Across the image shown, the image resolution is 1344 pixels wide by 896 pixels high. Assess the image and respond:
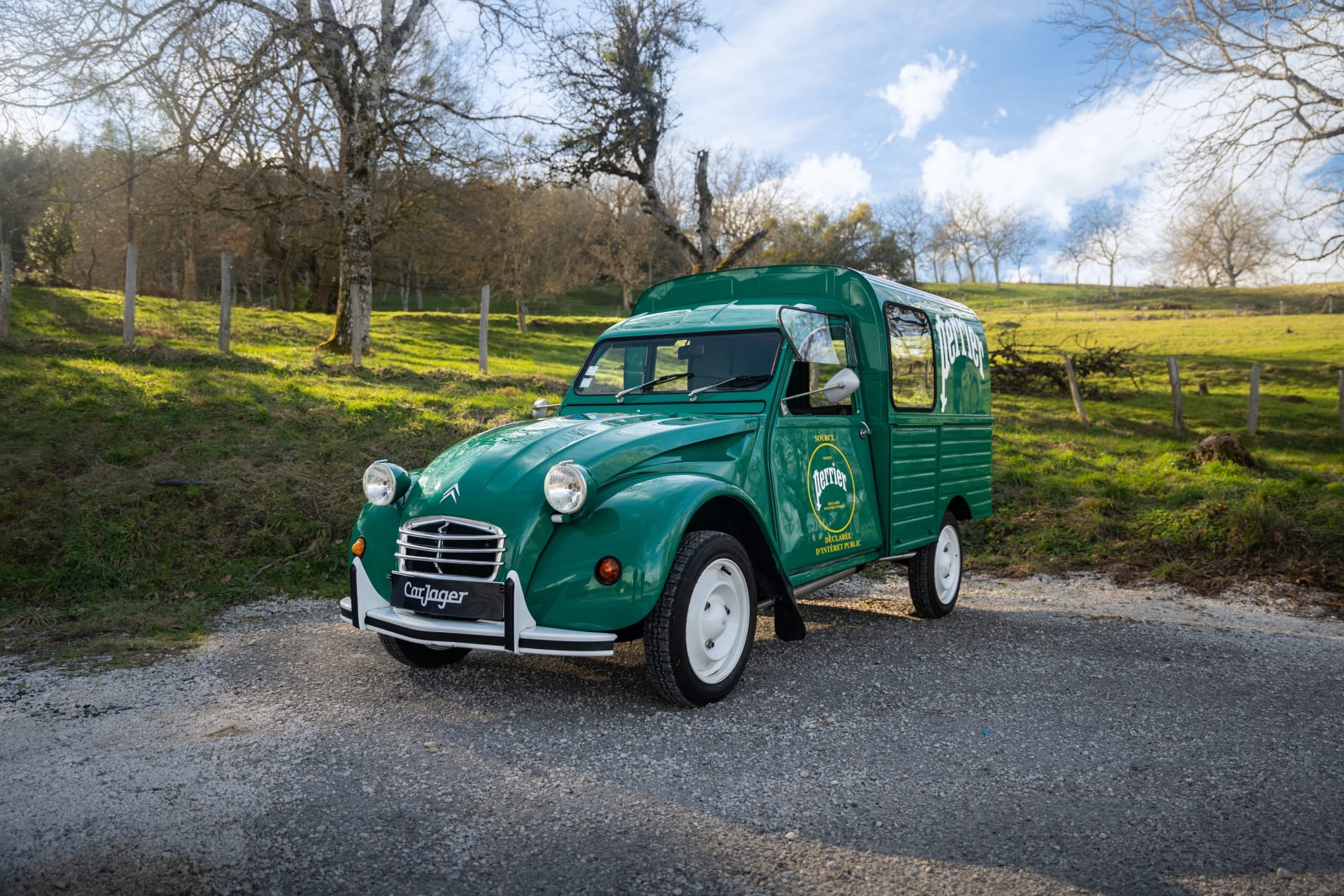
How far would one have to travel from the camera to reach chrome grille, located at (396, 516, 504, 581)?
426 cm

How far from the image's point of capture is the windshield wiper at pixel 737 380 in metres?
5.42

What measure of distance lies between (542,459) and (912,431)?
124 inches

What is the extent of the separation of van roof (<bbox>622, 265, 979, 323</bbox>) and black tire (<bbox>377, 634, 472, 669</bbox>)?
2.48 m

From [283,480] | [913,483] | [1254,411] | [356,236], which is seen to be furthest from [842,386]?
[356,236]

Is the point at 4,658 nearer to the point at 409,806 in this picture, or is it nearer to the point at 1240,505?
the point at 409,806

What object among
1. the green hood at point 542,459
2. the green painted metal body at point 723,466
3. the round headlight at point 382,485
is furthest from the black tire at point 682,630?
the round headlight at point 382,485

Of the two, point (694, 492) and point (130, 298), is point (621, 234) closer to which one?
point (130, 298)

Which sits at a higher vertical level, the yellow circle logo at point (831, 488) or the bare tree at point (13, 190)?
the bare tree at point (13, 190)

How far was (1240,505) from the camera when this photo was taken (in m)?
9.30

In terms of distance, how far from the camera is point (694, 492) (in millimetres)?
4449

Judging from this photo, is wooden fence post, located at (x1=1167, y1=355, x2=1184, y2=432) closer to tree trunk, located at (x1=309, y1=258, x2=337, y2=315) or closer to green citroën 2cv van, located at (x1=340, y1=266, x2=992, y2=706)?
green citroën 2cv van, located at (x1=340, y1=266, x2=992, y2=706)

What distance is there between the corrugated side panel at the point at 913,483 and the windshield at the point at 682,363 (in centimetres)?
129

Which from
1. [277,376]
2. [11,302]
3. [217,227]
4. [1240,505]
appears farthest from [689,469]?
[217,227]

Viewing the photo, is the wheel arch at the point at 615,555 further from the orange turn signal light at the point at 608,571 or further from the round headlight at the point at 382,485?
the round headlight at the point at 382,485
